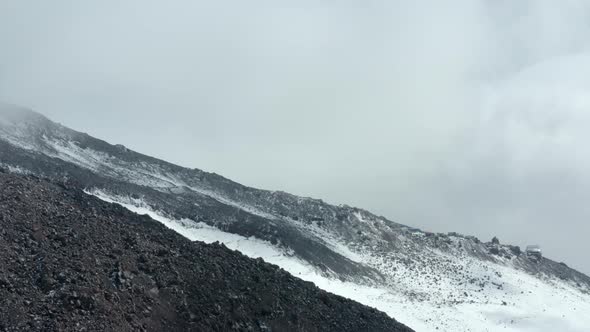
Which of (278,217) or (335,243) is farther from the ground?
(278,217)

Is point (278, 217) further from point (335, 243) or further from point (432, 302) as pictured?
point (432, 302)

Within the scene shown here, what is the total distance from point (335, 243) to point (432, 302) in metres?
15.2

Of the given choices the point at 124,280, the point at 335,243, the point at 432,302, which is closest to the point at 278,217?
the point at 335,243

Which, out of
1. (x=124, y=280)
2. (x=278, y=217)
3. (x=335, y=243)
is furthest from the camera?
(x=278, y=217)

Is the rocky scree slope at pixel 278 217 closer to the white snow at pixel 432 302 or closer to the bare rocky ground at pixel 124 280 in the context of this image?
the white snow at pixel 432 302

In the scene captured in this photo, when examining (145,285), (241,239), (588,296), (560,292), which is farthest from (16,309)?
(588,296)

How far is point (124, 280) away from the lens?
87.0 feet

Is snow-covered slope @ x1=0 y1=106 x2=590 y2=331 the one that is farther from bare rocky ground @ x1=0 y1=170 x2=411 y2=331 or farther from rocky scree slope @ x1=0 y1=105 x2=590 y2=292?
bare rocky ground @ x1=0 y1=170 x2=411 y2=331

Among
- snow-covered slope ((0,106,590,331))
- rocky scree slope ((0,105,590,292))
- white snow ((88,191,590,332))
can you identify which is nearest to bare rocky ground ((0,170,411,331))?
white snow ((88,191,590,332))

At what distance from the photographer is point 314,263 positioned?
58500 mm

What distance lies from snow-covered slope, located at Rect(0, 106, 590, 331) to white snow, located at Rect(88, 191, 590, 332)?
144 mm

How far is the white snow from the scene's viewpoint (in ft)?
177

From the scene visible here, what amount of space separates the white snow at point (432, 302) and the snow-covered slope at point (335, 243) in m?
0.14

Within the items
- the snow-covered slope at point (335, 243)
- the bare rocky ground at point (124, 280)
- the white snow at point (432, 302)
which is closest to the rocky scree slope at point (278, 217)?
the snow-covered slope at point (335, 243)
